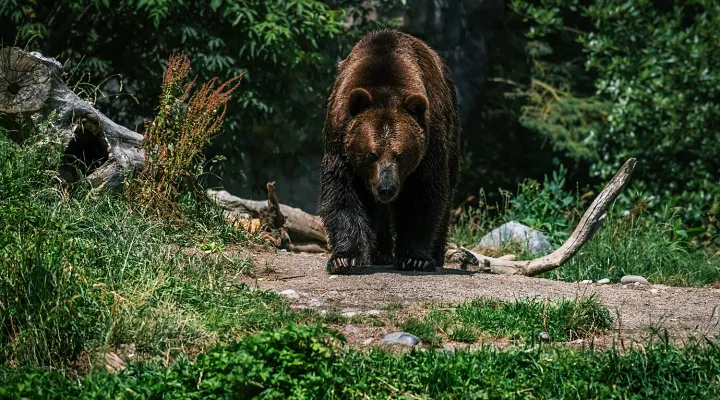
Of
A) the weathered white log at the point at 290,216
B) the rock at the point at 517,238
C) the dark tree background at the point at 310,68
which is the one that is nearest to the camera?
the weathered white log at the point at 290,216

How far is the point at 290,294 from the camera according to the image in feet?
21.4

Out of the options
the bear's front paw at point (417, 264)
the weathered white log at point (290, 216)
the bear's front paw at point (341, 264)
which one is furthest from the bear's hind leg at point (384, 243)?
the weathered white log at point (290, 216)

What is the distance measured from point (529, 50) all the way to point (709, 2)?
4619mm

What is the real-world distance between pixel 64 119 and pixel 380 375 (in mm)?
4077

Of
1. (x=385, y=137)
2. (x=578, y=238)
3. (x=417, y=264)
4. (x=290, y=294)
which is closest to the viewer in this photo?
(x=290, y=294)

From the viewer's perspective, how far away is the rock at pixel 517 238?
10.2m

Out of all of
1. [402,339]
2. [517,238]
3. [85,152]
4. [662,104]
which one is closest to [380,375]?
[402,339]

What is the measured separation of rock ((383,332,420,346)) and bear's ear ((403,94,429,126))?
2262 millimetres

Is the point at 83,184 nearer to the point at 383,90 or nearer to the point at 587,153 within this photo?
the point at 383,90

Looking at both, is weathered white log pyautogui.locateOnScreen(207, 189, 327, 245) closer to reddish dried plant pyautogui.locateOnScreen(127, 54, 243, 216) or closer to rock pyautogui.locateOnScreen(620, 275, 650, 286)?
reddish dried plant pyautogui.locateOnScreen(127, 54, 243, 216)

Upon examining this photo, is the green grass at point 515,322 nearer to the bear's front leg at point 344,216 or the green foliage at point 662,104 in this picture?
the bear's front leg at point 344,216

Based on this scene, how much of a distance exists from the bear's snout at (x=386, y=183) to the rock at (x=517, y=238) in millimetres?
3262

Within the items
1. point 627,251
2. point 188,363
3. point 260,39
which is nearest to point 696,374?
point 188,363

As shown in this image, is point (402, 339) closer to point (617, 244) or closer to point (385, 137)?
point (385, 137)
